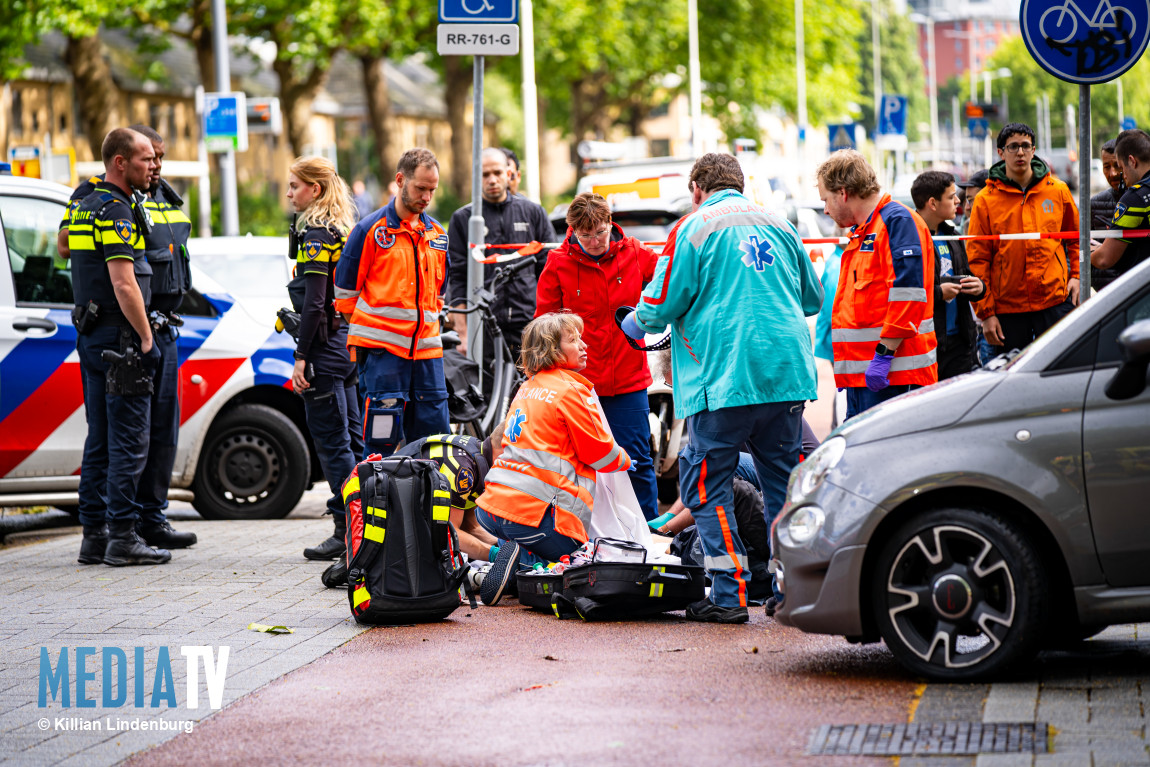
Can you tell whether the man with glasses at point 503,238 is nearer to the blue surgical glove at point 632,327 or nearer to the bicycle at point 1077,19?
the blue surgical glove at point 632,327

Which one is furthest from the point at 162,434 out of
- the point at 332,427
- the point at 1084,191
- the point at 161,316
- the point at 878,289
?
the point at 1084,191

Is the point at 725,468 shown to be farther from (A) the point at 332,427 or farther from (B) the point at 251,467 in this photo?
(B) the point at 251,467

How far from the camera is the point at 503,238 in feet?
34.8

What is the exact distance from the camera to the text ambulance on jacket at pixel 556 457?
276 inches

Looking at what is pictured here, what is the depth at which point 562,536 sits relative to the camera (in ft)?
23.2

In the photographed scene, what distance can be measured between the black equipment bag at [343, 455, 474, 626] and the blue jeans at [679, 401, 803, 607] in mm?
1145

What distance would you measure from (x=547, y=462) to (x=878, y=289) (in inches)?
69.5

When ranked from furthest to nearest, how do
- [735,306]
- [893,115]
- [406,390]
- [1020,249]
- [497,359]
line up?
1. [893,115]
2. [497,359]
3. [1020,249]
4. [406,390]
5. [735,306]

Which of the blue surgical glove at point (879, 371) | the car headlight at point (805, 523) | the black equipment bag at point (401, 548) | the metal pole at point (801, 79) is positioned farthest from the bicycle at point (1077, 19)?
the metal pole at point (801, 79)

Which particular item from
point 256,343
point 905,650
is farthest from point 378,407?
point 905,650

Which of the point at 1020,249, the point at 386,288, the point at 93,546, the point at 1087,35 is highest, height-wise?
the point at 1087,35

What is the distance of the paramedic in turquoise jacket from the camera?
6445 millimetres

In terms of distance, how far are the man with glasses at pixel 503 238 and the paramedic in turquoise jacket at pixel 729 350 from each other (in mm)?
3636

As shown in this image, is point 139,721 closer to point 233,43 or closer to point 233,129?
point 233,129
